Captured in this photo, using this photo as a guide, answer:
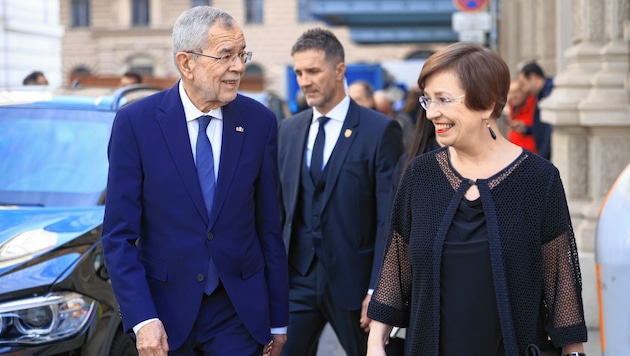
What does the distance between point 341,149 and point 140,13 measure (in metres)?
54.7

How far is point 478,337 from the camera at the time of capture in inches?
131

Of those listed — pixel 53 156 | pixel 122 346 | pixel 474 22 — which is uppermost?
pixel 474 22

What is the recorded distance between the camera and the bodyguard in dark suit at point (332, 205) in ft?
17.0

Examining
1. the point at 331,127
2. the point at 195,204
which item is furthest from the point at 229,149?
the point at 331,127

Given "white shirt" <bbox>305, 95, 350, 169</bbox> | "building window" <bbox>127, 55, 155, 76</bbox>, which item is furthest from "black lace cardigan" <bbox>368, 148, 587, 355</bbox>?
"building window" <bbox>127, 55, 155, 76</bbox>

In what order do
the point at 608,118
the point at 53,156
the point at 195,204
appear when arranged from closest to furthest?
1. the point at 195,204
2. the point at 53,156
3. the point at 608,118

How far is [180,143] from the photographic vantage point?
3.90 m

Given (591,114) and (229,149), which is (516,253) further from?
(591,114)

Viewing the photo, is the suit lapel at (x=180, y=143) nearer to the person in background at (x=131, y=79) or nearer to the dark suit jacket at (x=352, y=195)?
the dark suit jacket at (x=352, y=195)

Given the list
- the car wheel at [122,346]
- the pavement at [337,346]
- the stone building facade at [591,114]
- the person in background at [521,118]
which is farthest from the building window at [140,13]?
the car wheel at [122,346]

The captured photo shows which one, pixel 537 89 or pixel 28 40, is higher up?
pixel 28 40

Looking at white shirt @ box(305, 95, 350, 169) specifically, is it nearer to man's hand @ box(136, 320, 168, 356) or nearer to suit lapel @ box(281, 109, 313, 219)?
suit lapel @ box(281, 109, 313, 219)

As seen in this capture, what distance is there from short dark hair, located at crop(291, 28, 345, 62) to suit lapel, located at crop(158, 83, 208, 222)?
1682 millimetres

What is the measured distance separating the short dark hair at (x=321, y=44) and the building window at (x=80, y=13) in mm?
55161
